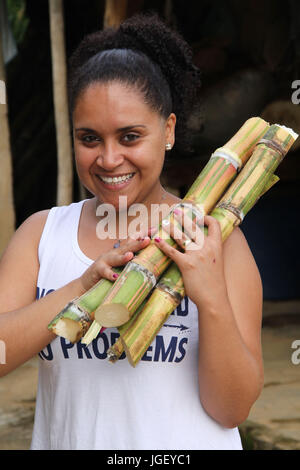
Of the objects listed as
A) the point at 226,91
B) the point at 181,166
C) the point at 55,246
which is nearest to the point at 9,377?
the point at 181,166

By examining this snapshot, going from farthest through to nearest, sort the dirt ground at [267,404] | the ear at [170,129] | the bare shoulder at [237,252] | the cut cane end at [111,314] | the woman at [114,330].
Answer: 1. the dirt ground at [267,404]
2. the ear at [170,129]
3. the bare shoulder at [237,252]
4. the woman at [114,330]
5. the cut cane end at [111,314]

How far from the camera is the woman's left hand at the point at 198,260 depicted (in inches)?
47.3

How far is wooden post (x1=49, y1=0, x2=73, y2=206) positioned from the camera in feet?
13.4

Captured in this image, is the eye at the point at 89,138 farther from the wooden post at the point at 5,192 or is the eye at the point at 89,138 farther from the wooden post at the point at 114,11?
the wooden post at the point at 5,192

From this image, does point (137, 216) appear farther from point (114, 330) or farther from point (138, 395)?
point (138, 395)

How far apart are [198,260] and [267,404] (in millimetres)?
2595

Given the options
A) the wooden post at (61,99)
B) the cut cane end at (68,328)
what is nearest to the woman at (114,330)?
the cut cane end at (68,328)

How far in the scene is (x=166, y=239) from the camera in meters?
1.23

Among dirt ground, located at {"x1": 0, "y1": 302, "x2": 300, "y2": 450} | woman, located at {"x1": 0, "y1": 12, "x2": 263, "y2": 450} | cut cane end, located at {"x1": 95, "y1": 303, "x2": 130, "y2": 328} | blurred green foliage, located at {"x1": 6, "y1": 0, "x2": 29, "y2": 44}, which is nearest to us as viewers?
cut cane end, located at {"x1": 95, "y1": 303, "x2": 130, "y2": 328}

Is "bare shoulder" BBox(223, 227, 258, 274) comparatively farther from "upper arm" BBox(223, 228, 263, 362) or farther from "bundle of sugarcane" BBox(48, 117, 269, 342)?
"bundle of sugarcane" BBox(48, 117, 269, 342)

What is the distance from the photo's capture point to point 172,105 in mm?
1535

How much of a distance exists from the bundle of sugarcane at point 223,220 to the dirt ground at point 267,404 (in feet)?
6.74

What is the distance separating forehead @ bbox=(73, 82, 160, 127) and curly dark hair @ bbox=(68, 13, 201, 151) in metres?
0.02

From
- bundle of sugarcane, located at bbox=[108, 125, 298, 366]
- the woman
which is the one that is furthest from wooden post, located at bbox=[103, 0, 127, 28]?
bundle of sugarcane, located at bbox=[108, 125, 298, 366]
